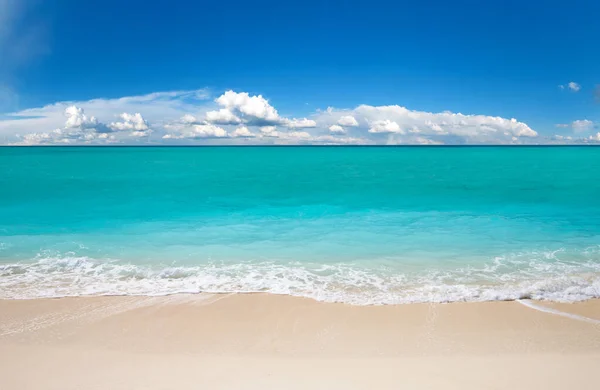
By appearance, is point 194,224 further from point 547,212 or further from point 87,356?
point 547,212

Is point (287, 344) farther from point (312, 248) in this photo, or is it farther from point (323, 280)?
point (312, 248)

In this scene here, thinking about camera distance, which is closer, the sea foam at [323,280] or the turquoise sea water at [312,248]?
the sea foam at [323,280]

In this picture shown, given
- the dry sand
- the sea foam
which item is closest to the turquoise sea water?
the sea foam

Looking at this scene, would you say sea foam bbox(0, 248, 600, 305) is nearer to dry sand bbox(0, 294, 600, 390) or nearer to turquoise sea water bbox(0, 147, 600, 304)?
turquoise sea water bbox(0, 147, 600, 304)

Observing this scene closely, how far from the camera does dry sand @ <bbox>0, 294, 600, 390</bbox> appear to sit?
4.87m

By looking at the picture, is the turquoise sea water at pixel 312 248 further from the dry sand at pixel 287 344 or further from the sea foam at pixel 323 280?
the dry sand at pixel 287 344

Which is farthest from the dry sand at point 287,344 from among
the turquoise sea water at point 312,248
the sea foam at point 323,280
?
the turquoise sea water at point 312,248

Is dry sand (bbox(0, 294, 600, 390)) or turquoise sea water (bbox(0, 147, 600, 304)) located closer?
dry sand (bbox(0, 294, 600, 390))

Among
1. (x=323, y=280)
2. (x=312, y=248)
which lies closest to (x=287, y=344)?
(x=323, y=280)

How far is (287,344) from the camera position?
19.4 ft

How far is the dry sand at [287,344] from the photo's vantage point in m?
4.87

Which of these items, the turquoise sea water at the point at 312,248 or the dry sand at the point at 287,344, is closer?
the dry sand at the point at 287,344

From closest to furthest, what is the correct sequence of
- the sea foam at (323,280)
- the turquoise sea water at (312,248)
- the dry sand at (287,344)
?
the dry sand at (287,344), the sea foam at (323,280), the turquoise sea water at (312,248)

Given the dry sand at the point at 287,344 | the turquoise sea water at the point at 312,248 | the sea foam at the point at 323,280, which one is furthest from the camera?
the turquoise sea water at the point at 312,248
